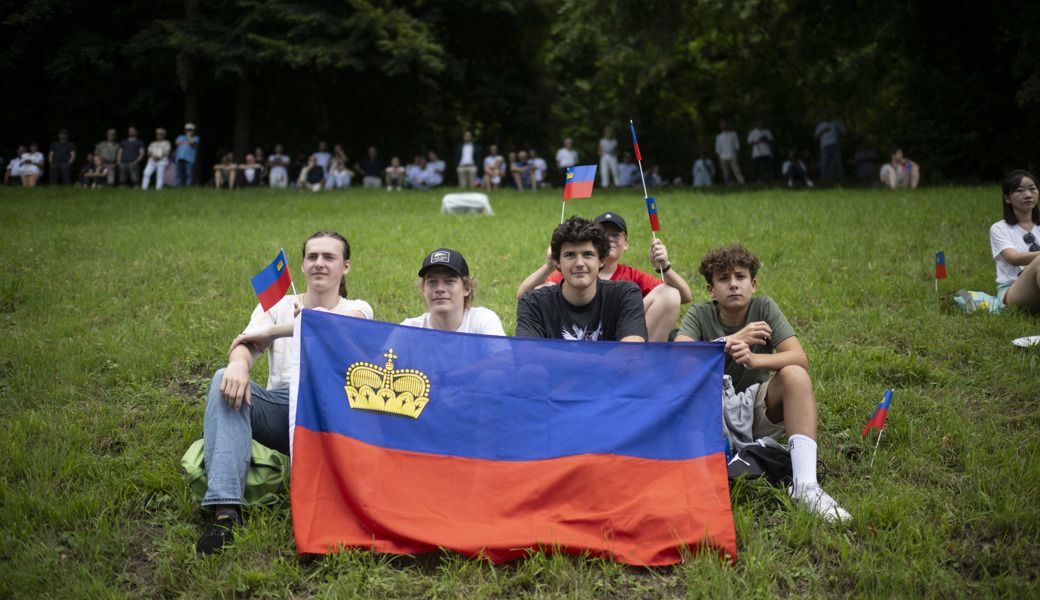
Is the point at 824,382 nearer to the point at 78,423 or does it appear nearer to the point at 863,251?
the point at 863,251

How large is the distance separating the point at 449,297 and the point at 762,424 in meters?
2.15

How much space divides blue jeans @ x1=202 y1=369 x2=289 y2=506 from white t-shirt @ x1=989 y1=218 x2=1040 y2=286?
6.75m

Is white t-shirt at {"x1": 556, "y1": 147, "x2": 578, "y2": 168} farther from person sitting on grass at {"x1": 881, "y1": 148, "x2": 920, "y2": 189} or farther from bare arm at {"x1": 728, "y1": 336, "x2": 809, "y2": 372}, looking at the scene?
bare arm at {"x1": 728, "y1": 336, "x2": 809, "y2": 372}

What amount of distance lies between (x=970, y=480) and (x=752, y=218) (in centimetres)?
854

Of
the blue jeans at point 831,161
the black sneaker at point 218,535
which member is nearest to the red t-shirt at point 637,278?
the black sneaker at point 218,535

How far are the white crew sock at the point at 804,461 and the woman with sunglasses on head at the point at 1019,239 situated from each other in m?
3.98

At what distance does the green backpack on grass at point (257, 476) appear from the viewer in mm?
4250

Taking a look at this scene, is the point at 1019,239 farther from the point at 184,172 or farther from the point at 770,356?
the point at 184,172

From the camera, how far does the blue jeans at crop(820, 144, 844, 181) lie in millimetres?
21703

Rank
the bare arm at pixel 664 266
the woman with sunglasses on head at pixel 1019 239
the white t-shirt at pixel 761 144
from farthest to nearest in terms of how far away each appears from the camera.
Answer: the white t-shirt at pixel 761 144
the woman with sunglasses on head at pixel 1019 239
the bare arm at pixel 664 266

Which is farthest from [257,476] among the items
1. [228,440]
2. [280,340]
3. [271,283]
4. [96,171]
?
[96,171]

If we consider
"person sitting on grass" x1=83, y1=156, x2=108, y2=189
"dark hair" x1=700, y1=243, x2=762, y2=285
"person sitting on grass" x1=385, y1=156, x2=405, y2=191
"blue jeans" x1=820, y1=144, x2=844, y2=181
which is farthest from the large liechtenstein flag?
"person sitting on grass" x1=83, y1=156, x2=108, y2=189

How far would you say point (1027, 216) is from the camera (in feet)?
23.5

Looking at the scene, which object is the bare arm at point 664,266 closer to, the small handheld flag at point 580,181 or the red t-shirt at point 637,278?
the red t-shirt at point 637,278
